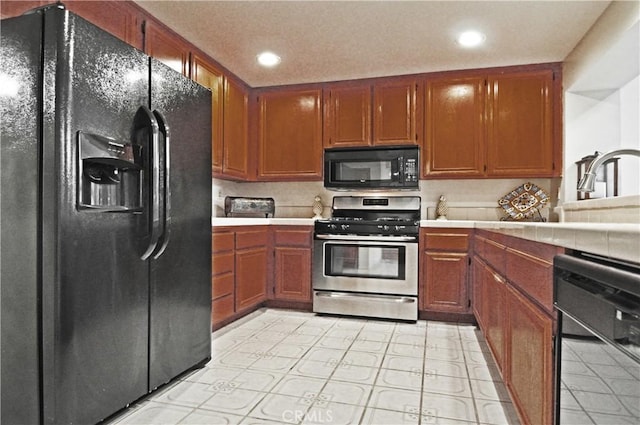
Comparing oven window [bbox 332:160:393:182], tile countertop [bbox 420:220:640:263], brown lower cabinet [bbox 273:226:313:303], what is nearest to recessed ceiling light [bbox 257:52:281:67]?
oven window [bbox 332:160:393:182]

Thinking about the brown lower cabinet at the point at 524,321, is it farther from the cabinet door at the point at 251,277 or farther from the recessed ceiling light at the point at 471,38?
the cabinet door at the point at 251,277

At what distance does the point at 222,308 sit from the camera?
299cm

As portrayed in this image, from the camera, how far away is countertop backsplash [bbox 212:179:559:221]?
3777 millimetres

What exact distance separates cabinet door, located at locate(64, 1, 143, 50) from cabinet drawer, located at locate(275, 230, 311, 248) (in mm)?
1894

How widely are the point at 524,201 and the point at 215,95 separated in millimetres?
2911

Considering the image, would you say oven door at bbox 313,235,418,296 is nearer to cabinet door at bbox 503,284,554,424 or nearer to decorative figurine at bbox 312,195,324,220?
decorative figurine at bbox 312,195,324,220

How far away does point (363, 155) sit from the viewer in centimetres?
378

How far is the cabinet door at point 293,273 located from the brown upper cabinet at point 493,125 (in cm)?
138

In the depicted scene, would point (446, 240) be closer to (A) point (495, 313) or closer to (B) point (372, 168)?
(B) point (372, 168)

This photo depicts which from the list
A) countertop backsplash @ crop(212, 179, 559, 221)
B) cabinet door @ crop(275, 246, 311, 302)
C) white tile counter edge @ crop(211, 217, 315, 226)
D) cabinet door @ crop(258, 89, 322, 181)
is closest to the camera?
white tile counter edge @ crop(211, 217, 315, 226)

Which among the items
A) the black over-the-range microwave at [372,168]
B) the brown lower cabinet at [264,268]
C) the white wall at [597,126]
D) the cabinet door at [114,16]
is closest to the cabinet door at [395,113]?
the black over-the-range microwave at [372,168]

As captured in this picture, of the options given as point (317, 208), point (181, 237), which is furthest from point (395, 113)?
point (181, 237)

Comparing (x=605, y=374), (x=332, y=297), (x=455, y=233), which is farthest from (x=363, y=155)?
(x=605, y=374)

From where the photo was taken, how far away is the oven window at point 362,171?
373 centimetres
